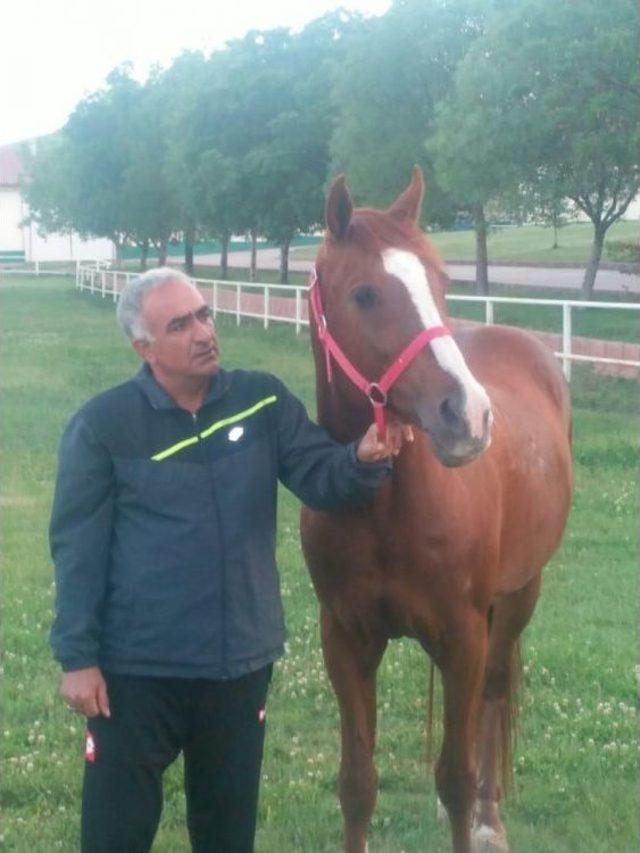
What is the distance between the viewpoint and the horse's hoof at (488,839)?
434 cm

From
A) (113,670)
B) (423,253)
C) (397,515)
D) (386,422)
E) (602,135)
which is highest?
(602,135)

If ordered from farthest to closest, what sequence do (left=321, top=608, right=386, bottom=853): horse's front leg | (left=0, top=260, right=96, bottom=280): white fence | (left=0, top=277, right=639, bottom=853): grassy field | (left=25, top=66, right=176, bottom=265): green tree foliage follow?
(left=0, top=260, right=96, bottom=280): white fence
(left=25, top=66, right=176, bottom=265): green tree foliage
(left=0, top=277, right=639, bottom=853): grassy field
(left=321, top=608, right=386, bottom=853): horse's front leg

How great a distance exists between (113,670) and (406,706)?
2.40 meters

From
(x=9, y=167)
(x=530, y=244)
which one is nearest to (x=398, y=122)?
(x=530, y=244)

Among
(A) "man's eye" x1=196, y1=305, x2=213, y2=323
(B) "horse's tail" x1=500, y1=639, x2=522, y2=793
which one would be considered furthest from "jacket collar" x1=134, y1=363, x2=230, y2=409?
(B) "horse's tail" x1=500, y1=639, x2=522, y2=793

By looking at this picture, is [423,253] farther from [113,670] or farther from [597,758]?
[597,758]

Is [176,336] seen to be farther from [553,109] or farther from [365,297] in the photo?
[553,109]

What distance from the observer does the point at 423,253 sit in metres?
3.37

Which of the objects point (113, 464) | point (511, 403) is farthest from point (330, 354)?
point (511, 403)

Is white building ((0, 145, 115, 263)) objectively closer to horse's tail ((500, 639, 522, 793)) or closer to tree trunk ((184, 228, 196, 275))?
tree trunk ((184, 228, 196, 275))

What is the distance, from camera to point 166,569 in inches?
122

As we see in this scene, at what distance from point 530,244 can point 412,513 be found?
56.6m

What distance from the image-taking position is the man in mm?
3104

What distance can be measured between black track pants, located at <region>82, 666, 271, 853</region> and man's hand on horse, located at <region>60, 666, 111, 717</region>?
0.18ft
